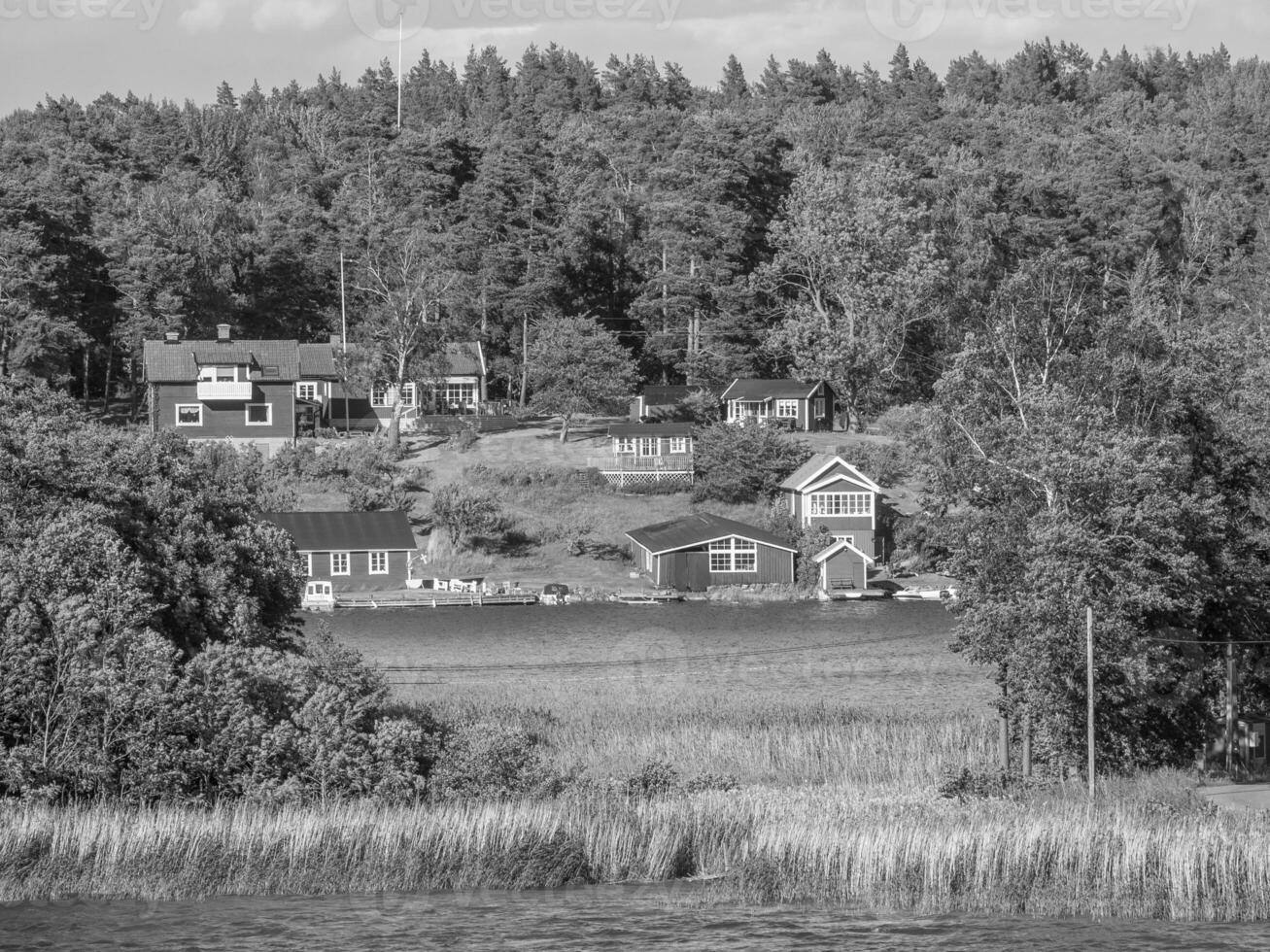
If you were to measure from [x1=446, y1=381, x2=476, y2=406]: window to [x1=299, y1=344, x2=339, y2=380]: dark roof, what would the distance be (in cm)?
752

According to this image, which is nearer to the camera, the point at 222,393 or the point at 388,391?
the point at 222,393

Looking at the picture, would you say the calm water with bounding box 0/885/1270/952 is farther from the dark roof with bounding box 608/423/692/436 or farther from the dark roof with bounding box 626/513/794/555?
the dark roof with bounding box 608/423/692/436

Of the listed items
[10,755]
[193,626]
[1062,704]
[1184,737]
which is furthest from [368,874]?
[1184,737]

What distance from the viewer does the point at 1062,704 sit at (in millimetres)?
26625

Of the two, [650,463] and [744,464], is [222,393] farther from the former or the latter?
[744,464]

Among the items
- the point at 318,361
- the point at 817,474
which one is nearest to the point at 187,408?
the point at 318,361

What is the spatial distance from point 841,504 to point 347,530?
66.6 ft

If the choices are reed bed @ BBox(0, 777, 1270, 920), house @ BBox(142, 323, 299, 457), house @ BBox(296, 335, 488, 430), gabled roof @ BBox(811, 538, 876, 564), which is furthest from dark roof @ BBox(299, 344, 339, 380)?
reed bed @ BBox(0, 777, 1270, 920)

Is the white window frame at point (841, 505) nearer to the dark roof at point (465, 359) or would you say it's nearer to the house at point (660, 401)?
the house at point (660, 401)

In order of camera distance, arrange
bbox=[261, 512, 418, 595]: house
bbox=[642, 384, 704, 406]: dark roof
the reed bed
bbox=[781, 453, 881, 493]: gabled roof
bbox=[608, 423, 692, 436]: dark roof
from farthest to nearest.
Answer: bbox=[642, 384, 704, 406]: dark roof
bbox=[608, 423, 692, 436]: dark roof
bbox=[781, 453, 881, 493]: gabled roof
bbox=[261, 512, 418, 595]: house
the reed bed

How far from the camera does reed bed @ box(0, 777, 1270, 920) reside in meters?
21.3

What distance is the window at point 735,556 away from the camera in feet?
209

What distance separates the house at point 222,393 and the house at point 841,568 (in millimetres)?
27291

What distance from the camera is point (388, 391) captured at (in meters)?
85.9
